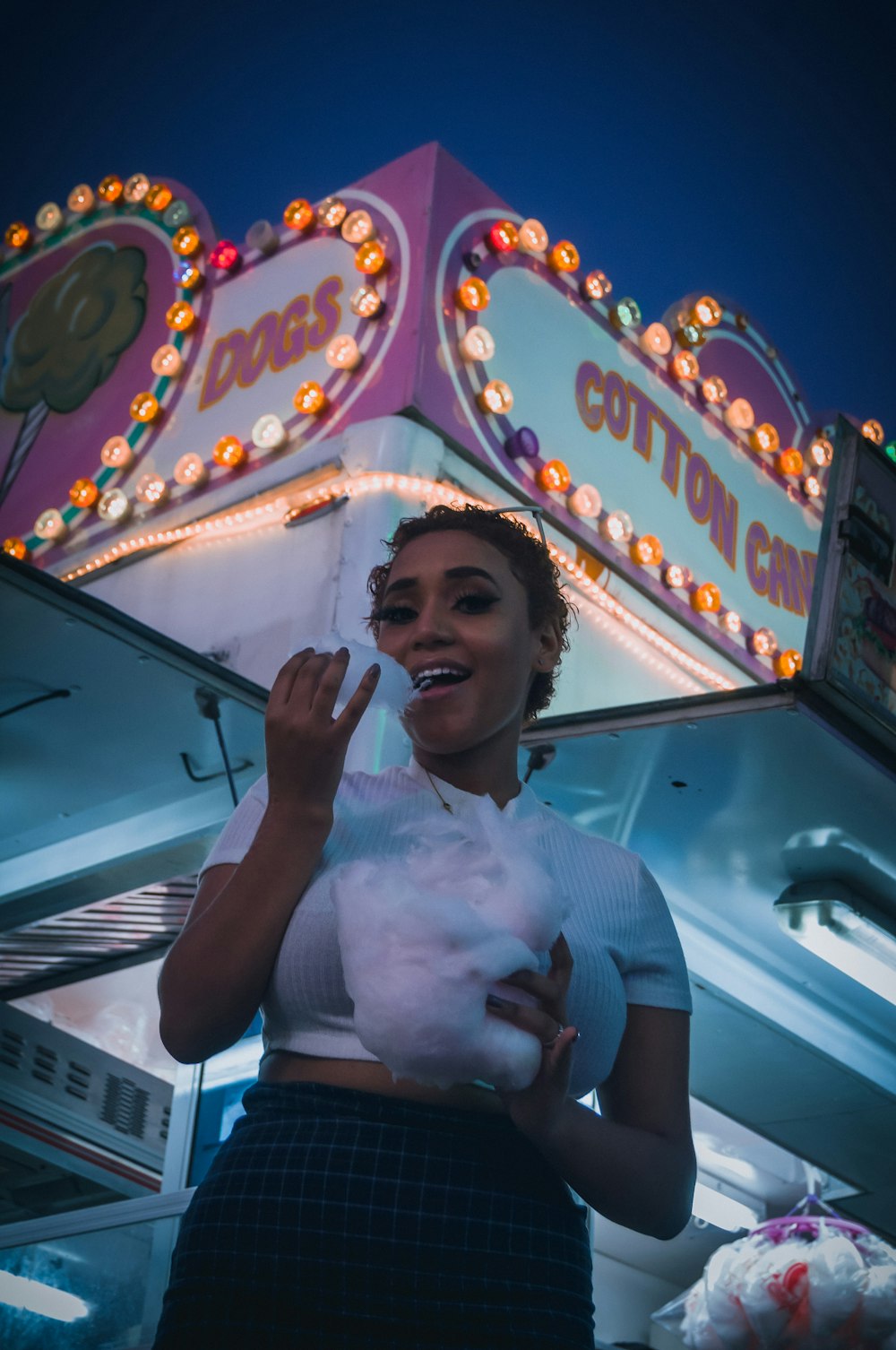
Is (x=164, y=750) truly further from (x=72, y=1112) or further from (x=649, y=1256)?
(x=649, y=1256)

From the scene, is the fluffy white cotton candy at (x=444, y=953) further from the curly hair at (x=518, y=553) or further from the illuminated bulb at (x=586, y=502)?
the illuminated bulb at (x=586, y=502)

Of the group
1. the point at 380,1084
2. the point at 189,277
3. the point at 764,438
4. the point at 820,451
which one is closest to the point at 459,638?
the point at 380,1084

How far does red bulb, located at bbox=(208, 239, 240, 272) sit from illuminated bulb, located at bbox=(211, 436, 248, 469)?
32.6 inches

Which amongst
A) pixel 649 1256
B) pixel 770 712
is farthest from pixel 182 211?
pixel 649 1256

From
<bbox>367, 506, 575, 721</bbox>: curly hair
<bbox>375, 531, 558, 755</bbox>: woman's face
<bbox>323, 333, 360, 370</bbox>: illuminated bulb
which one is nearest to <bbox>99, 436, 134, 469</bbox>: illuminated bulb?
<bbox>323, 333, 360, 370</bbox>: illuminated bulb

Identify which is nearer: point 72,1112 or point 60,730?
point 60,730

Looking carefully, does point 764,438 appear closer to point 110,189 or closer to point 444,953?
point 110,189

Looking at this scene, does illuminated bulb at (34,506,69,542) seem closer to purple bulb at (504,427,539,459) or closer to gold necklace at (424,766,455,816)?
purple bulb at (504,427,539,459)

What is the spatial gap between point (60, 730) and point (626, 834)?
1.50 metres

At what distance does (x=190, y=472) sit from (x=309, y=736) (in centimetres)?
338

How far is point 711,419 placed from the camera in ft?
18.6

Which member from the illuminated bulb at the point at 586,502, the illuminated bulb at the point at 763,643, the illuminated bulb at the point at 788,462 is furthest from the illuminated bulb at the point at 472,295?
the illuminated bulb at the point at 788,462

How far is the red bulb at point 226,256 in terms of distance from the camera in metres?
5.01

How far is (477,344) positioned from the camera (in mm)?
4340
